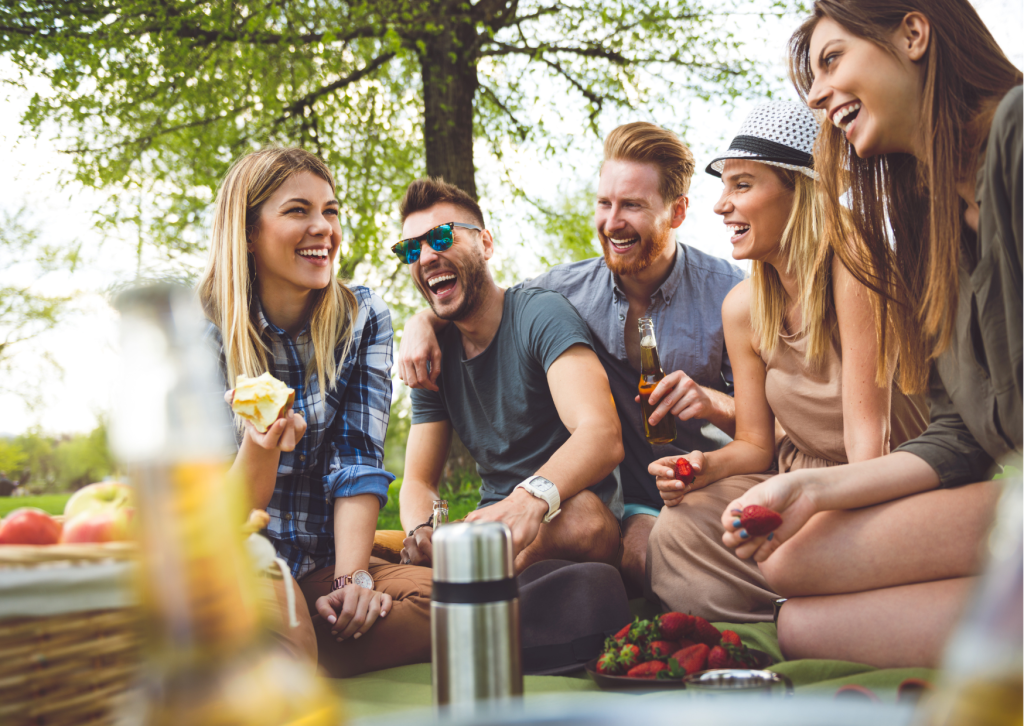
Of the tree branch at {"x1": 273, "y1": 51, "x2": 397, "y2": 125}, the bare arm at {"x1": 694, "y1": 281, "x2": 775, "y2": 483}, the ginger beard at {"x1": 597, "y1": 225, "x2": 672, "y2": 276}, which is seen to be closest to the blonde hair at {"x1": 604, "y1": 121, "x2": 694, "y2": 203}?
the ginger beard at {"x1": 597, "y1": 225, "x2": 672, "y2": 276}

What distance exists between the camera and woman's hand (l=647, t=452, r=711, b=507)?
9.52ft

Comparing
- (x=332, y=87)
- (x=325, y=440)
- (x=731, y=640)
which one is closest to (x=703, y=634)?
(x=731, y=640)

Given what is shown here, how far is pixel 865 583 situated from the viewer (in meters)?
2.15

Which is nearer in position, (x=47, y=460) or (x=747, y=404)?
(x=747, y=404)

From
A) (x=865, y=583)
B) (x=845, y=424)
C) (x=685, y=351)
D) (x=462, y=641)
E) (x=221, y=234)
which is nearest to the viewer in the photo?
(x=462, y=641)

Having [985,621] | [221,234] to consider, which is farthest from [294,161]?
[985,621]

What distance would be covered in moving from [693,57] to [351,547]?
7.54 metres

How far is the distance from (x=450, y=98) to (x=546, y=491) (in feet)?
20.7

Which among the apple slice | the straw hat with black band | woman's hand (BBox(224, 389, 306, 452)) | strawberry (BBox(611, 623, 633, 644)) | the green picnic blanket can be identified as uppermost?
the straw hat with black band

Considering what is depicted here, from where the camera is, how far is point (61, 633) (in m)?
1.10

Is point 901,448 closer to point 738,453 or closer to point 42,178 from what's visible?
point 738,453

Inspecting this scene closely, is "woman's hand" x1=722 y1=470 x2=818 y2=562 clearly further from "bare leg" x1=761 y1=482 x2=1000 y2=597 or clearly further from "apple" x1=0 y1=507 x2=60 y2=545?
"apple" x1=0 y1=507 x2=60 y2=545

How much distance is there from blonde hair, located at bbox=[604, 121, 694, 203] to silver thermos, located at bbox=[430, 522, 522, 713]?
125 inches

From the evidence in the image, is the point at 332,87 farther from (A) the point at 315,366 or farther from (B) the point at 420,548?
(B) the point at 420,548
